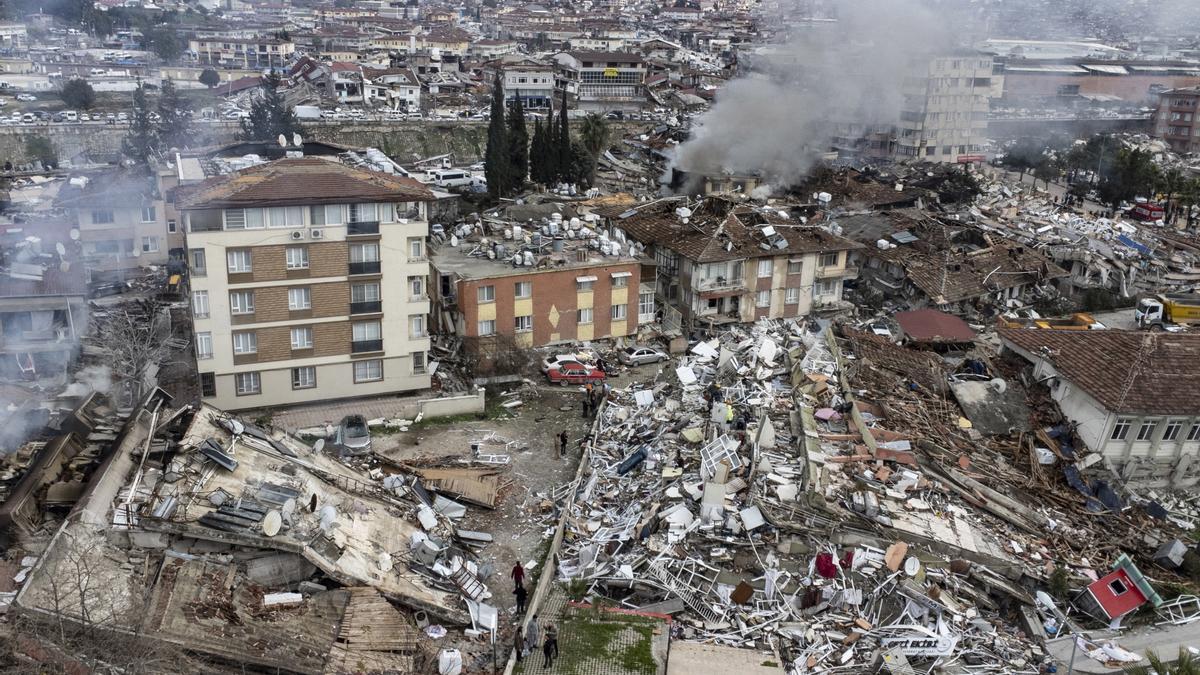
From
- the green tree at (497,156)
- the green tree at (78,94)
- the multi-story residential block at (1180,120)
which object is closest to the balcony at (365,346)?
the green tree at (497,156)

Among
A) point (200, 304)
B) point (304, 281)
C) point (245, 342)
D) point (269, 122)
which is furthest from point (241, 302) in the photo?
point (269, 122)

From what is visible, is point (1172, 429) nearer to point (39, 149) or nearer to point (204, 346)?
point (204, 346)

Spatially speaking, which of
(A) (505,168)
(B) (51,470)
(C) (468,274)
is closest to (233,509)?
(B) (51,470)

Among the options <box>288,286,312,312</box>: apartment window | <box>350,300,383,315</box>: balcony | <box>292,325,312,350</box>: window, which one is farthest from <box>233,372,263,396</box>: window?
<box>350,300,383,315</box>: balcony

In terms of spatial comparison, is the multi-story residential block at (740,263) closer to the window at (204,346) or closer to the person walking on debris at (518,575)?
the window at (204,346)

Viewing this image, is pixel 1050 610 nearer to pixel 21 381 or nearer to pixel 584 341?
pixel 584 341

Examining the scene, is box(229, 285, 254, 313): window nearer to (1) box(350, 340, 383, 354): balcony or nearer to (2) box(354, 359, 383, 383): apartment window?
(1) box(350, 340, 383, 354): balcony
